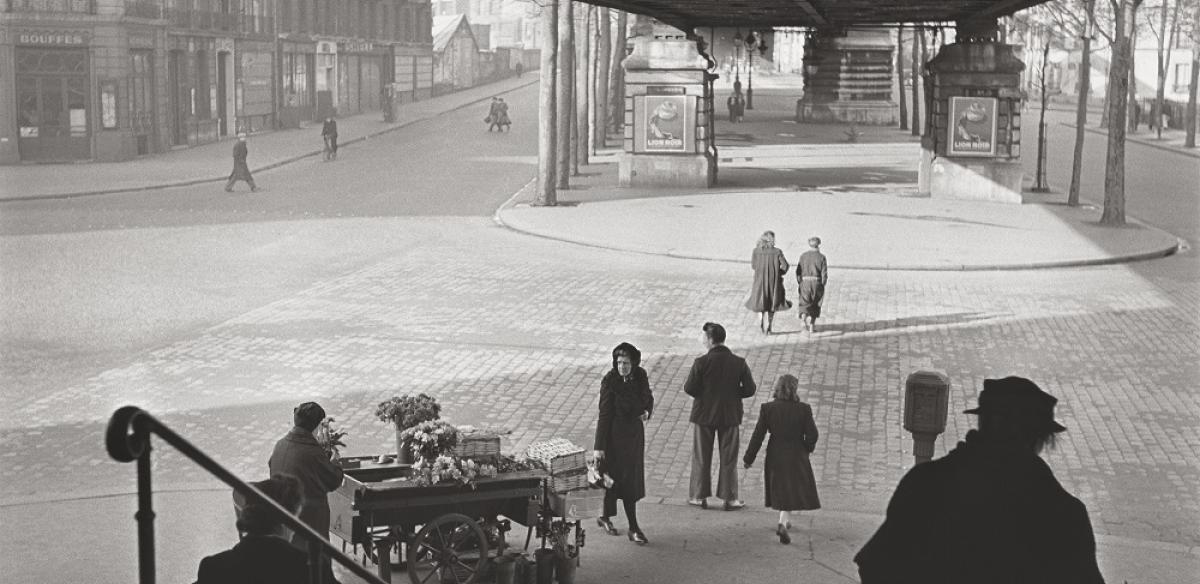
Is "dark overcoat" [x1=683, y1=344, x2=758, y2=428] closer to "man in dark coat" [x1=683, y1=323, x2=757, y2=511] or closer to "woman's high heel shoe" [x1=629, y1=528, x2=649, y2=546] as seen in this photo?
"man in dark coat" [x1=683, y1=323, x2=757, y2=511]

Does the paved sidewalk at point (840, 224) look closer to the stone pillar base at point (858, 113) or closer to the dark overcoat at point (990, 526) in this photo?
the dark overcoat at point (990, 526)

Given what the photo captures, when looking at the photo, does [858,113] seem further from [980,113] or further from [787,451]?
[787,451]

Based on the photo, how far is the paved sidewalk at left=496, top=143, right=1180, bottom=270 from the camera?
27.0 metres

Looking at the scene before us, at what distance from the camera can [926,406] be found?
962 centimetres

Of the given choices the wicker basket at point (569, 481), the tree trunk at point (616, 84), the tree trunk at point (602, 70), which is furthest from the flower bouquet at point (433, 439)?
the tree trunk at point (616, 84)

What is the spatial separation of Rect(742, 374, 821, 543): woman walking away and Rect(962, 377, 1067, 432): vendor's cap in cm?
586

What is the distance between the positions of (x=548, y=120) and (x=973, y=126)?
34.4 ft

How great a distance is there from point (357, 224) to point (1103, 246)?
14.8m

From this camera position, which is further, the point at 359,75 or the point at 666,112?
the point at 359,75

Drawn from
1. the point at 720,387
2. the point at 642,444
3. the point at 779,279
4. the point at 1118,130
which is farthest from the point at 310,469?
the point at 1118,130

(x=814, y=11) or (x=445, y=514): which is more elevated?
(x=814, y=11)

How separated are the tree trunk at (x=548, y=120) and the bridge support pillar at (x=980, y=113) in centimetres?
940

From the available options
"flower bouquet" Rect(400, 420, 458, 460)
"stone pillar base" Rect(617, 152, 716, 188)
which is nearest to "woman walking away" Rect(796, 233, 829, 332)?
"flower bouquet" Rect(400, 420, 458, 460)

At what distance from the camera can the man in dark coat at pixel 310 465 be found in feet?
30.1
